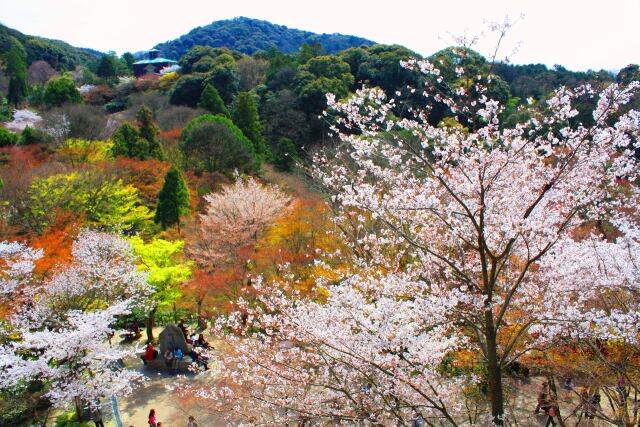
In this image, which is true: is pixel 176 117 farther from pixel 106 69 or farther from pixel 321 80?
pixel 106 69

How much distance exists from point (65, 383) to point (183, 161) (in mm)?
18153

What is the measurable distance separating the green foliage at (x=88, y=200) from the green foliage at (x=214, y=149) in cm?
716

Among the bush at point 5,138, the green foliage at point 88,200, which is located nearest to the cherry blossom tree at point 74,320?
the green foliage at point 88,200

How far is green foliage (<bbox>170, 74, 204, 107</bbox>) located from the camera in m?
38.5

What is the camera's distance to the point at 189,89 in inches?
1518

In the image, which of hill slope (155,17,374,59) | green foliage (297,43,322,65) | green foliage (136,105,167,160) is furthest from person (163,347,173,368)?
hill slope (155,17,374,59)

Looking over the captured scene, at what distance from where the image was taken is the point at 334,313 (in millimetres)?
5992

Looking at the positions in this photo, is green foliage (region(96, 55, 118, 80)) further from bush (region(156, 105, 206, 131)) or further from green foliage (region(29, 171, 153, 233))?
green foliage (region(29, 171, 153, 233))

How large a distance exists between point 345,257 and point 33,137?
868 inches

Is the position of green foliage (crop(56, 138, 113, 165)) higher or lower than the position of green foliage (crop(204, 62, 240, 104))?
lower

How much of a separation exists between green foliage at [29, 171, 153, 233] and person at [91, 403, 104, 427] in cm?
797

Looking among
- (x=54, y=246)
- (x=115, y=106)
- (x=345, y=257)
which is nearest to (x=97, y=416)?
(x=54, y=246)

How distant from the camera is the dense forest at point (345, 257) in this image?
5.09m

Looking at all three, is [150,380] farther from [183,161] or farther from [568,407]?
[183,161]
